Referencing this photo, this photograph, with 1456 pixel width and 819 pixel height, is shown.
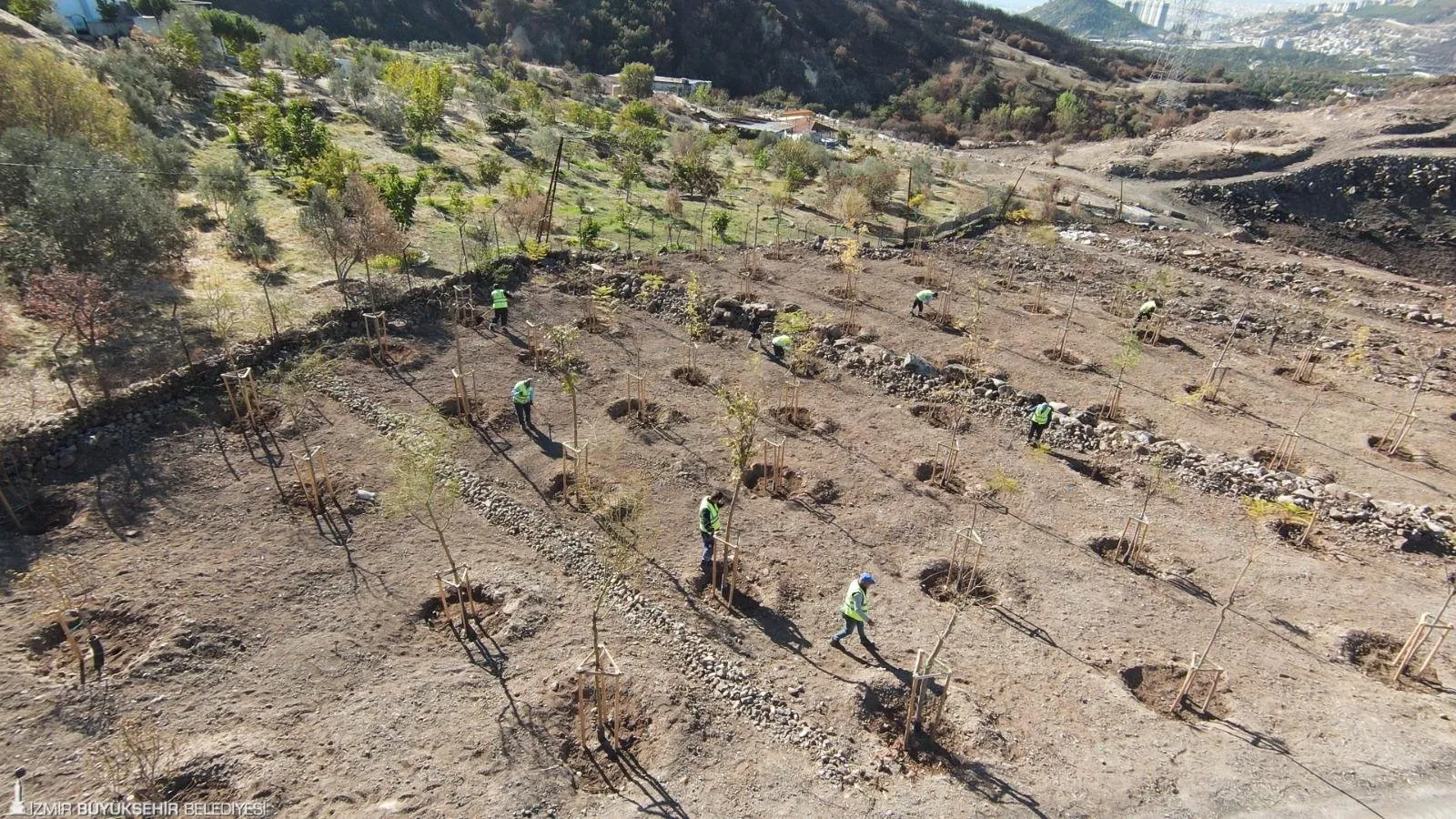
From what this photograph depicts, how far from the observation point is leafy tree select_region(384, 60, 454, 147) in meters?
41.4

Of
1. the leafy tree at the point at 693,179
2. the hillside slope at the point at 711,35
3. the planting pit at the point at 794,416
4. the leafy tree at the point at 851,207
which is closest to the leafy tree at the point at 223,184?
the leafy tree at the point at 693,179

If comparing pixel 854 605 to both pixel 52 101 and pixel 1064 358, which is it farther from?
pixel 52 101

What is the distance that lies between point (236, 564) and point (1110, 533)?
59.4 feet

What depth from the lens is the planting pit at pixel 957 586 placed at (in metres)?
13.5

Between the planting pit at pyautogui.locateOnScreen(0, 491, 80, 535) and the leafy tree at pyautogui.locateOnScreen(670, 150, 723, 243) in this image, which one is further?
the leafy tree at pyautogui.locateOnScreen(670, 150, 723, 243)

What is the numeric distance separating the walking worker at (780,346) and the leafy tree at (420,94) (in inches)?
1223

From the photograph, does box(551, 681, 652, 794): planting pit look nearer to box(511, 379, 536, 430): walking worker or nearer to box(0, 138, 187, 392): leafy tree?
box(511, 379, 536, 430): walking worker

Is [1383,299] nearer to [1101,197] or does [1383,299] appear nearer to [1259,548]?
→ [1101,197]

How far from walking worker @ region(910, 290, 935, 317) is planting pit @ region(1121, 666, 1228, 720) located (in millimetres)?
16048

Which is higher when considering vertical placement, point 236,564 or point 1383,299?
point 1383,299

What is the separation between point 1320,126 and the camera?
60.5 meters

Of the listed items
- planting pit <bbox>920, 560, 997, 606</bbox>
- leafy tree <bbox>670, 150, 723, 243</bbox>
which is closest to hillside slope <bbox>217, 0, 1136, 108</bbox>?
leafy tree <bbox>670, 150, 723, 243</bbox>

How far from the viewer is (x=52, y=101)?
22875mm

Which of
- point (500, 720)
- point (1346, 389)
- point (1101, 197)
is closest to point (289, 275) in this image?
point (500, 720)
